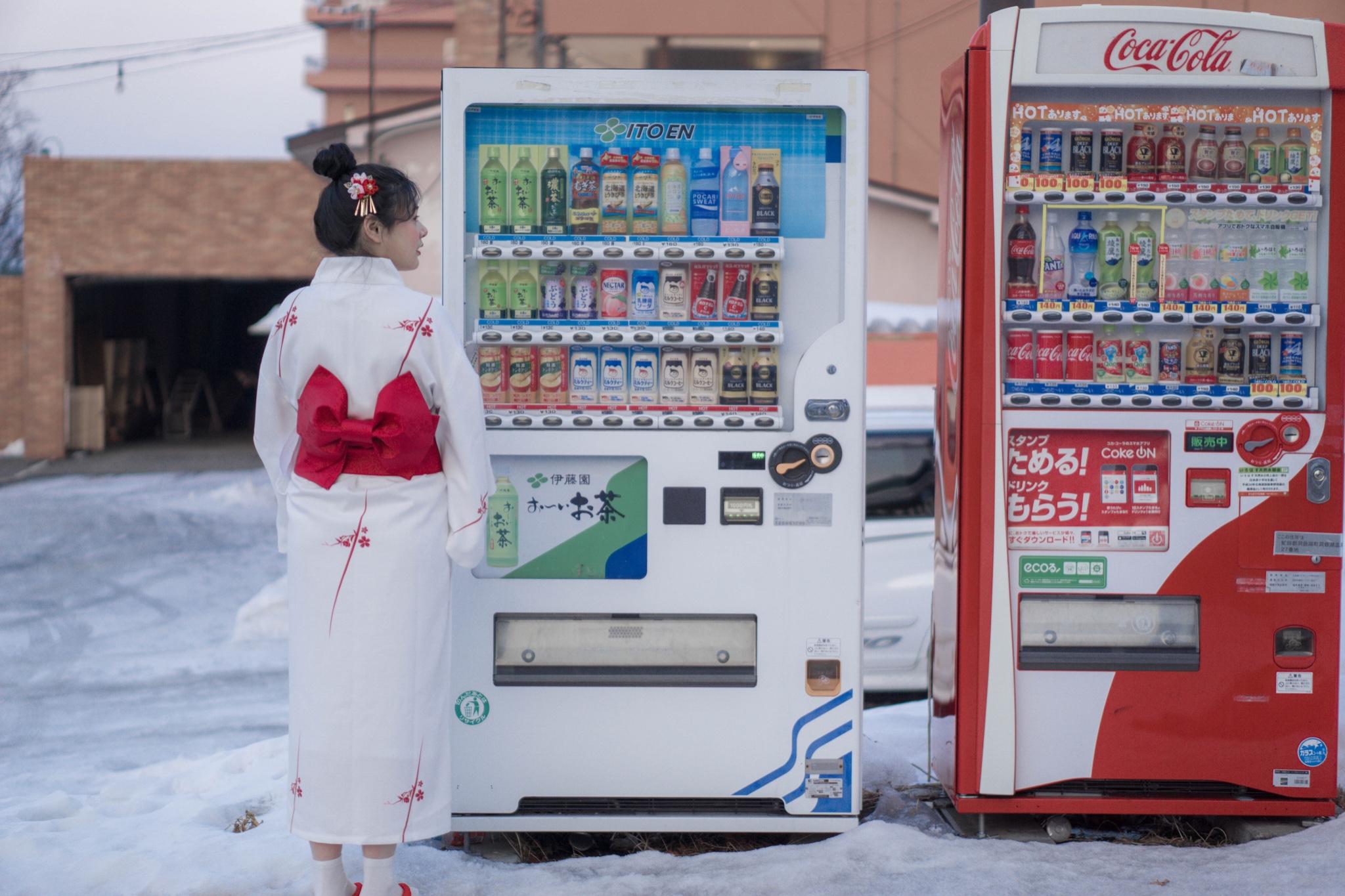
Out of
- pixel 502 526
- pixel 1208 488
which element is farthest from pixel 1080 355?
pixel 502 526

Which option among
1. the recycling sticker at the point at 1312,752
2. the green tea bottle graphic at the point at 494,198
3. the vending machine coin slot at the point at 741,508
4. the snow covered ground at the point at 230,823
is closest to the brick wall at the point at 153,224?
the snow covered ground at the point at 230,823

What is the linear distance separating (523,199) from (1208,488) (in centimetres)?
214

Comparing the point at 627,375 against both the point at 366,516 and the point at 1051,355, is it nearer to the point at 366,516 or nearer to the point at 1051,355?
the point at 366,516

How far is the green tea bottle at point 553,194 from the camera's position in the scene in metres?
3.07

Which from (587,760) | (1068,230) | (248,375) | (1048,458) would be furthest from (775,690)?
(248,375)

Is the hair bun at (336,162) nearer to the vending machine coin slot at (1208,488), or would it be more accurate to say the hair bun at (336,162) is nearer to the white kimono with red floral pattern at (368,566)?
the white kimono with red floral pattern at (368,566)

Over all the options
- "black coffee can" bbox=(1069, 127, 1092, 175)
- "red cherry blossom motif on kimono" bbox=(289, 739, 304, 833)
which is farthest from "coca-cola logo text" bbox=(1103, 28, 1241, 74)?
"red cherry blossom motif on kimono" bbox=(289, 739, 304, 833)

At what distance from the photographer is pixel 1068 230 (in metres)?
3.21

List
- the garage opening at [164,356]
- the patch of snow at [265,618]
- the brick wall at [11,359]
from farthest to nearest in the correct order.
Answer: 1. the garage opening at [164,356]
2. the brick wall at [11,359]
3. the patch of snow at [265,618]

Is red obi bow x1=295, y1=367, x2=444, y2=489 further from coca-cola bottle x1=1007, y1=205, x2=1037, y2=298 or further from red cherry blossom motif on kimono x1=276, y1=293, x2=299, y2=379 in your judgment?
coca-cola bottle x1=1007, y1=205, x2=1037, y2=298

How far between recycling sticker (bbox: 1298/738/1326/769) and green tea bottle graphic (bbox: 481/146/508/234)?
2.72 m

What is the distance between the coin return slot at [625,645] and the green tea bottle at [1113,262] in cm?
142

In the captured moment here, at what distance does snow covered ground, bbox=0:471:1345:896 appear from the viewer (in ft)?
9.10

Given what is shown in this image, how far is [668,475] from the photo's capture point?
3.06 m
